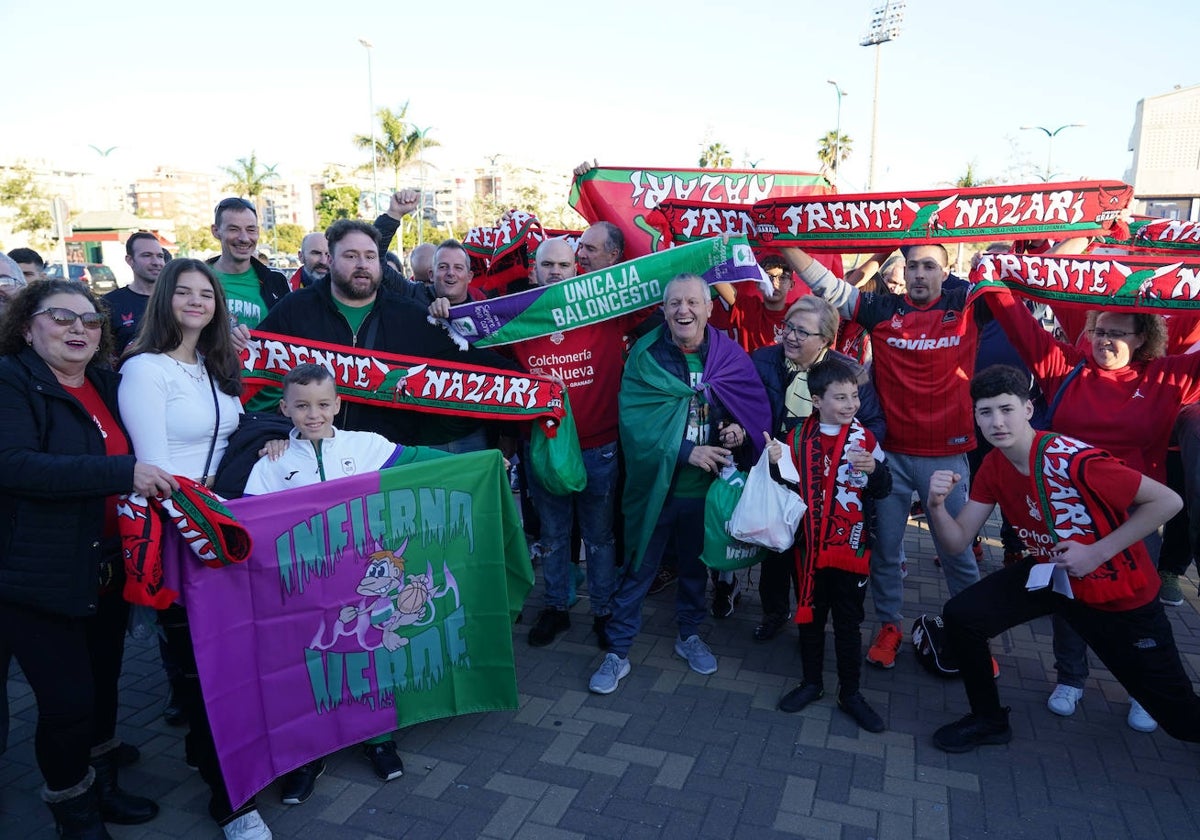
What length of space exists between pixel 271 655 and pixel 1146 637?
3565 millimetres

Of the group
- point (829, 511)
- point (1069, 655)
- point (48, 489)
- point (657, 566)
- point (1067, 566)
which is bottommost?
point (1069, 655)

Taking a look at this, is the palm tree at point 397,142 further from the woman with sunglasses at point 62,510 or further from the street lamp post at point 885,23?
the woman with sunglasses at point 62,510

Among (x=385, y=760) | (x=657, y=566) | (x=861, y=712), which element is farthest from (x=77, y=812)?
(x=861, y=712)

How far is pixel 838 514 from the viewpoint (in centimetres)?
371

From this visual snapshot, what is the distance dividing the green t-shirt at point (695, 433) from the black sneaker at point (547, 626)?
115 centimetres

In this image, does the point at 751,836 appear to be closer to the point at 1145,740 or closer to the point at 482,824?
the point at 482,824

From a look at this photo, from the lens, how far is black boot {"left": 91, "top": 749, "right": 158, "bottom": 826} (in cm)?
310

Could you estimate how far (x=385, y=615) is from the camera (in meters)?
3.47

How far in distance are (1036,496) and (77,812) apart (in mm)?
3945

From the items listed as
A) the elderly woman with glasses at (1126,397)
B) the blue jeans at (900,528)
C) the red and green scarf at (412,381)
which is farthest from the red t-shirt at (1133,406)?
the red and green scarf at (412,381)

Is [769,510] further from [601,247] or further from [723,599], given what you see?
[601,247]

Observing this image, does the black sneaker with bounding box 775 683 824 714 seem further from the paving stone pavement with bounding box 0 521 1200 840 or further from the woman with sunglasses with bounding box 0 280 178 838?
the woman with sunglasses with bounding box 0 280 178 838

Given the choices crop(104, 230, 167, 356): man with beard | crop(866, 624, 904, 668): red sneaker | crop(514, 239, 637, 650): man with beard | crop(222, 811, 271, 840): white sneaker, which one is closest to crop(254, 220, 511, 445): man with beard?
crop(514, 239, 637, 650): man with beard

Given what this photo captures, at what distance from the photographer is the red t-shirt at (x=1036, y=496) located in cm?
316
